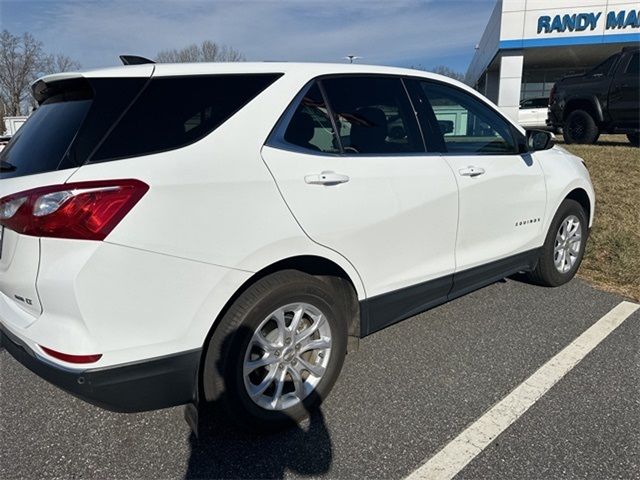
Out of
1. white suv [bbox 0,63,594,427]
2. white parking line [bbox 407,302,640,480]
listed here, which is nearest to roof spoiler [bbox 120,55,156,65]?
white suv [bbox 0,63,594,427]

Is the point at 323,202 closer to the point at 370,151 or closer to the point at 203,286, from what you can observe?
the point at 370,151

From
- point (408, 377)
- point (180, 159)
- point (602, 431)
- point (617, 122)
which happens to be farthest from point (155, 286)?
point (617, 122)

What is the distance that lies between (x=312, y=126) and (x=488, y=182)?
55.7 inches

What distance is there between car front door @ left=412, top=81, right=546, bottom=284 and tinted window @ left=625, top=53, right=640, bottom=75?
8.90 meters

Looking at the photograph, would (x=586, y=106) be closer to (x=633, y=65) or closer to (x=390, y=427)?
(x=633, y=65)

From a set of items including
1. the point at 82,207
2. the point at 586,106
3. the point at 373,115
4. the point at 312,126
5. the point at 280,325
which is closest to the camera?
the point at 82,207

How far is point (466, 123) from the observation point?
141 inches

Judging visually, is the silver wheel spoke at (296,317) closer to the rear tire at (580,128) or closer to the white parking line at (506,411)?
the white parking line at (506,411)

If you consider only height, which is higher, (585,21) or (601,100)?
(585,21)

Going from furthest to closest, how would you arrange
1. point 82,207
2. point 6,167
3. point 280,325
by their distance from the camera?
point 280,325 < point 6,167 < point 82,207

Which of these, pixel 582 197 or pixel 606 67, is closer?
pixel 582 197

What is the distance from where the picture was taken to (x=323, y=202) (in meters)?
2.32

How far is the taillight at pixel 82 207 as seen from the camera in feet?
5.86

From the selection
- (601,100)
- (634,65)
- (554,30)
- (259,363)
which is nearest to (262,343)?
(259,363)
